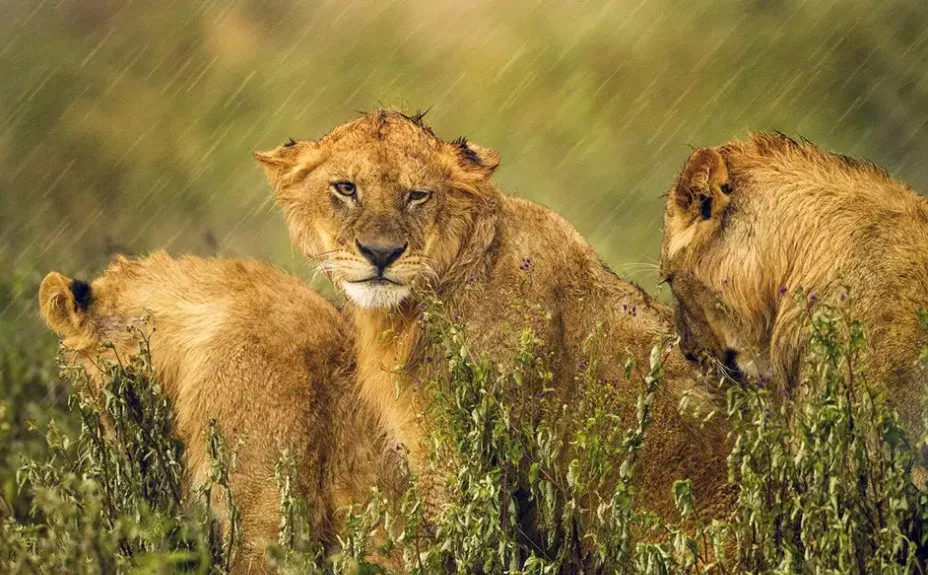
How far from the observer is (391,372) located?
5344mm

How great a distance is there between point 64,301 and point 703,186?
246cm

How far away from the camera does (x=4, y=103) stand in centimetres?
1267

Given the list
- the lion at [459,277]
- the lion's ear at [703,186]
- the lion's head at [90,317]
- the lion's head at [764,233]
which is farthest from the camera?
the lion's head at [90,317]

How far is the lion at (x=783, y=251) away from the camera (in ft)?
15.9

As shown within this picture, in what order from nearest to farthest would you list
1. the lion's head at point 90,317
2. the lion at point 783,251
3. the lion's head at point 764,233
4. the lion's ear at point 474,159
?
the lion at point 783,251 → the lion's head at point 764,233 → the lion's ear at point 474,159 → the lion's head at point 90,317

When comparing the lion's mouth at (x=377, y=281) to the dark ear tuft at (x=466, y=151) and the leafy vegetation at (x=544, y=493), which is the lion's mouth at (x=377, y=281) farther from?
the dark ear tuft at (x=466, y=151)

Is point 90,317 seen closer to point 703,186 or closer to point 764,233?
point 703,186

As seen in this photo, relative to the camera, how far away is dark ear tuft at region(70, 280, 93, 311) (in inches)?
233

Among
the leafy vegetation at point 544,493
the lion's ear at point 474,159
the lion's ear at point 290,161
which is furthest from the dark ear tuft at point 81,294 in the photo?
the lion's ear at point 474,159

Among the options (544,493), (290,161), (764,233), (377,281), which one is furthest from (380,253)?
(764,233)

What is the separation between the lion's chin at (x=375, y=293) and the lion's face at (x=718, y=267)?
0.96m

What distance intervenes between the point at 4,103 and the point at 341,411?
25.9ft

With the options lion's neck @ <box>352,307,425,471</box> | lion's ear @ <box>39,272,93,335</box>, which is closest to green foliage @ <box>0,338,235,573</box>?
lion's ear @ <box>39,272,93,335</box>

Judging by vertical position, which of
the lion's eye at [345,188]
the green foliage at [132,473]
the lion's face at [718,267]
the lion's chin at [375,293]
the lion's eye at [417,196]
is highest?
the lion's face at [718,267]
